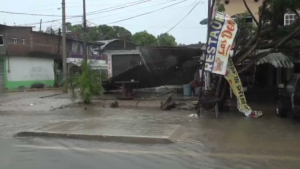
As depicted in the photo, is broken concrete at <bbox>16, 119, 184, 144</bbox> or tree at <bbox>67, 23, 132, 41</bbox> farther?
tree at <bbox>67, 23, 132, 41</bbox>

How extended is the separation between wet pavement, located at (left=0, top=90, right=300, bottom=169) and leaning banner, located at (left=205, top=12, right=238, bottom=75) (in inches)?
79.6

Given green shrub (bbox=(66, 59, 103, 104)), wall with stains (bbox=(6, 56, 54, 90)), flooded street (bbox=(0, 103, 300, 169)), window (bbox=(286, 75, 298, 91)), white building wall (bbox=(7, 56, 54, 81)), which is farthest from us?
white building wall (bbox=(7, 56, 54, 81))

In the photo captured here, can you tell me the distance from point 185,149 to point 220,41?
581 cm

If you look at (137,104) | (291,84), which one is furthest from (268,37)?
(137,104)

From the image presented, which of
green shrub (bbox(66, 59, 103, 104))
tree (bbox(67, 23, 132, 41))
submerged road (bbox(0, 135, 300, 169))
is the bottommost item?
submerged road (bbox(0, 135, 300, 169))

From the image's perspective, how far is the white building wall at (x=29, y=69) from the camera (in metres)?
35.5

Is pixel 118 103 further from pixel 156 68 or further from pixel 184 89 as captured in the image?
pixel 184 89

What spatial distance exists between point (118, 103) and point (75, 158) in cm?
1145

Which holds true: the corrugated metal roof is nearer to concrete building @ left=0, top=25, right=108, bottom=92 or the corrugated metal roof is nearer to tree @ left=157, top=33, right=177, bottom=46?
concrete building @ left=0, top=25, right=108, bottom=92

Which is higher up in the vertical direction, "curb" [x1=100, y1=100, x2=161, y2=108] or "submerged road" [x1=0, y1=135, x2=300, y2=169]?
"curb" [x1=100, y1=100, x2=161, y2=108]

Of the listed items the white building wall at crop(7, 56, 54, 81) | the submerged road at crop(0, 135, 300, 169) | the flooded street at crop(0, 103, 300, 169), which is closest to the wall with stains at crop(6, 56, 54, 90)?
the white building wall at crop(7, 56, 54, 81)

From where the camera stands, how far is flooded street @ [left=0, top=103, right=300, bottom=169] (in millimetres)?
7059

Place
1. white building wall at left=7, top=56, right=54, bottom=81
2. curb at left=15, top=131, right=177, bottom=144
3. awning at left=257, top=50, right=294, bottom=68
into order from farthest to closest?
1. white building wall at left=7, top=56, right=54, bottom=81
2. awning at left=257, top=50, right=294, bottom=68
3. curb at left=15, top=131, right=177, bottom=144

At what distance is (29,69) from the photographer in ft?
123
